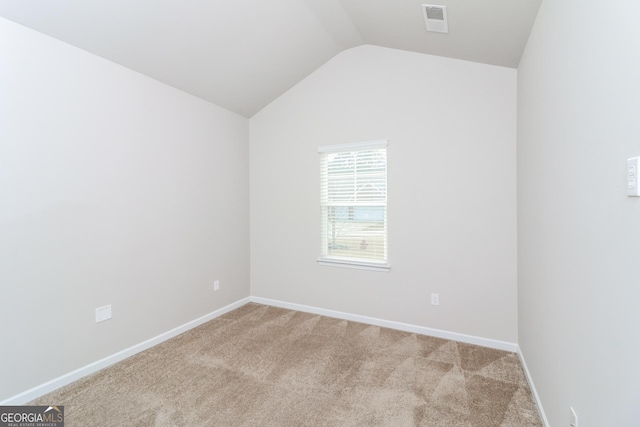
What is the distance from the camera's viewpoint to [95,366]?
238cm

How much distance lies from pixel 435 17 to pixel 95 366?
3.97 m

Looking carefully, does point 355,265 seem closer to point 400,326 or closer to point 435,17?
point 400,326

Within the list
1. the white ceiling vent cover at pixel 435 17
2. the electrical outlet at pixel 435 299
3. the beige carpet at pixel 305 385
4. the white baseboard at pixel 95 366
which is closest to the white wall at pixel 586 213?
the beige carpet at pixel 305 385

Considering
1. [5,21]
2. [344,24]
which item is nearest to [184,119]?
[5,21]

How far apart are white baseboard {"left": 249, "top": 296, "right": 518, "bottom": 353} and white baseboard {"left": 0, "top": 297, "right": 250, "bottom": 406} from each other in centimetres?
90

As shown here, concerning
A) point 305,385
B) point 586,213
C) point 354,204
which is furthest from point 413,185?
point 305,385

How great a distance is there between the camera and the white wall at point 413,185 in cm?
273

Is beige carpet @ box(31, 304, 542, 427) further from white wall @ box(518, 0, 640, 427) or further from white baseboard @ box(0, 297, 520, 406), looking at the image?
white wall @ box(518, 0, 640, 427)

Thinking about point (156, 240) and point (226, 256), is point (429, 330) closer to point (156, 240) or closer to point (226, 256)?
point (226, 256)

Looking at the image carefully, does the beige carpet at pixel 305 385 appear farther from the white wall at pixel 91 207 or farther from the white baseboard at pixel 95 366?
the white wall at pixel 91 207

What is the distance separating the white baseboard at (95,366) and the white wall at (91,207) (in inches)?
1.7

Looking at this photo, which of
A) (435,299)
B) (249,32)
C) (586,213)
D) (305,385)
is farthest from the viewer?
(435,299)

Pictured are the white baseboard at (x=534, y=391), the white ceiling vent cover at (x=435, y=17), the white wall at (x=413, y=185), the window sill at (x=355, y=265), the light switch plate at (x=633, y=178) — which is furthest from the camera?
the window sill at (x=355, y=265)

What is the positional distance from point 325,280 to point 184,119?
2484 mm
